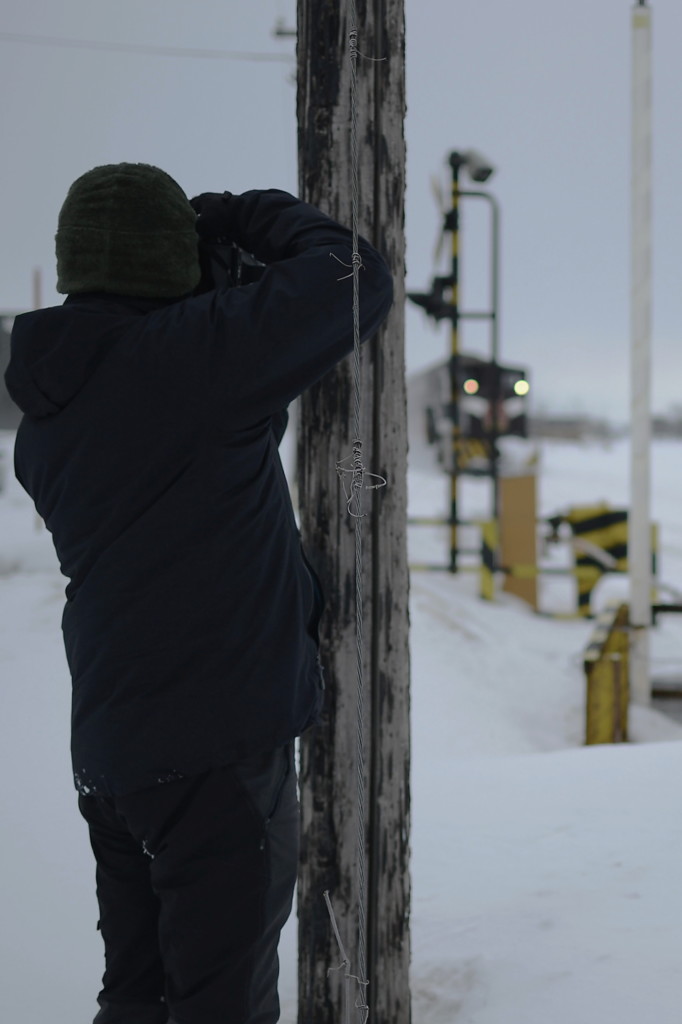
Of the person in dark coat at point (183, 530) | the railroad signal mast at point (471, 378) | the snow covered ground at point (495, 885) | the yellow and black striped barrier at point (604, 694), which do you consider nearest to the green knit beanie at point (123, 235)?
the person in dark coat at point (183, 530)

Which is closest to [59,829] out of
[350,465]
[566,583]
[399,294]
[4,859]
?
[4,859]

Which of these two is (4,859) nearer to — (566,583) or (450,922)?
(450,922)

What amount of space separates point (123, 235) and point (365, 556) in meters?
0.67

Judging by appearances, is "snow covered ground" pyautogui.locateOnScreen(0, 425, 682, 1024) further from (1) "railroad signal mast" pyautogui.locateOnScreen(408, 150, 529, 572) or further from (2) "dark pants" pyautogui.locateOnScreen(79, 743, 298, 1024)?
(1) "railroad signal mast" pyautogui.locateOnScreen(408, 150, 529, 572)

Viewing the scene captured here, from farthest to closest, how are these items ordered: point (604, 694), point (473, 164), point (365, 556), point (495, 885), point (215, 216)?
1. point (473, 164)
2. point (604, 694)
3. point (495, 885)
4. point (365, 556)
5. point (215, 216)

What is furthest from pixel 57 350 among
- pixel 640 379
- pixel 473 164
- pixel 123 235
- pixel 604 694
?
pixel 473 164

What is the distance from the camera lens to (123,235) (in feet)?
3.25

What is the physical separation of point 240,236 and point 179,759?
0.63 metres

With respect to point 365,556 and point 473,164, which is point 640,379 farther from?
point 365,556

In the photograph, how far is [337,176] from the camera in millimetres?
1416

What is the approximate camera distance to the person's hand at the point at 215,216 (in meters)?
1.15

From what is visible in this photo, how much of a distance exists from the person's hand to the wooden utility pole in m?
0.31

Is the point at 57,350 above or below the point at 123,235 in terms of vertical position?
below

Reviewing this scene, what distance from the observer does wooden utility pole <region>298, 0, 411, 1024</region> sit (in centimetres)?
142
